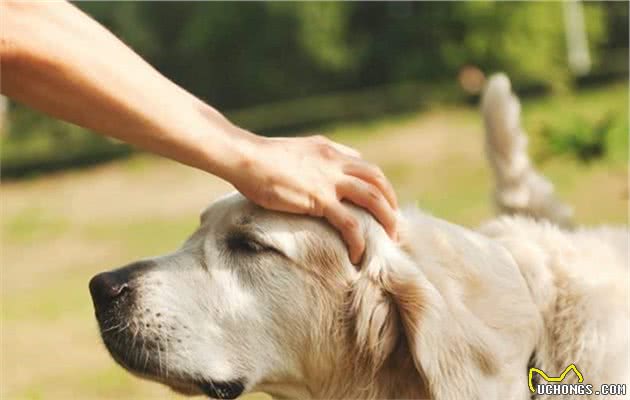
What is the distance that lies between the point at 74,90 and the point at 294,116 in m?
31.4

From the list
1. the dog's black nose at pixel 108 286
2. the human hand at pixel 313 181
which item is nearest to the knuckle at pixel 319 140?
the human hand at pixel 313 181

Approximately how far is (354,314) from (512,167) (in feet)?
6.27

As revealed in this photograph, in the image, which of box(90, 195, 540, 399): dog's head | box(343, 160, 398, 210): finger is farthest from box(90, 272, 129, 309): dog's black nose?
box(343, 160, 398, 210): finger

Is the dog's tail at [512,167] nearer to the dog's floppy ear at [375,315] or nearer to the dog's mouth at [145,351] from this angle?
the dog's floppy ear at [375,315]

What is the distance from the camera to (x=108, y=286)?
9.50 ft

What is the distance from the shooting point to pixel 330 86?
37.4 m

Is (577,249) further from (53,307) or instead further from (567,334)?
(53,307)

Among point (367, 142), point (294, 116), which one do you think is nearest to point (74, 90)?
point (367, 142)

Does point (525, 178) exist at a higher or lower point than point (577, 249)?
higher

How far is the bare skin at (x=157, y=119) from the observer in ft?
8.36

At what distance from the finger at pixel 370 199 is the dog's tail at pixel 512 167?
176 cm

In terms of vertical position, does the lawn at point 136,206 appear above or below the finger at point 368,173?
above

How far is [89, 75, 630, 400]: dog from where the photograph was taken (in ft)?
9.36

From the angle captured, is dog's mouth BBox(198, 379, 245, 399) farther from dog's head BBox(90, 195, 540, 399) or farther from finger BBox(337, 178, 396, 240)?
finger BBox(337, 178, 396, 240)
